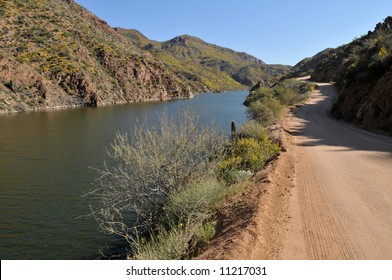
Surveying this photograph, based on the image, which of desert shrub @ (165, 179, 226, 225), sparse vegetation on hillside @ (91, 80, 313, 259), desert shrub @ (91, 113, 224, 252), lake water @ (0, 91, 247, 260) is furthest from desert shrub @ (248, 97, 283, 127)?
desert shrub @ (165, 179, 226, 225)

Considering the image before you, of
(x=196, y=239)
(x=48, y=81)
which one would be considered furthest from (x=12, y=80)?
(x=196, y=239)

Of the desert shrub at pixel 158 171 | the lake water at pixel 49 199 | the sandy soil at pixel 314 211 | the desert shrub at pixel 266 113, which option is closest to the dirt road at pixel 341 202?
the sandy soil at pixel 314 211

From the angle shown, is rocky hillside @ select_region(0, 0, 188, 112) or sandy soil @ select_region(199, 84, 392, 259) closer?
sandy soil @ select_region(199, 84, 392, 259)

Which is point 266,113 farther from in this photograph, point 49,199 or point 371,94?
point 49,199

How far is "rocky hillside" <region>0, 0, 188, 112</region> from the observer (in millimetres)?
63188

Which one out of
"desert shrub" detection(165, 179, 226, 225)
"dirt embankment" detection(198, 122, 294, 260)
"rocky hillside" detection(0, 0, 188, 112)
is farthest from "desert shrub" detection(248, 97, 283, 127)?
"rocky hillside" detection(0, 0, 188, 112)

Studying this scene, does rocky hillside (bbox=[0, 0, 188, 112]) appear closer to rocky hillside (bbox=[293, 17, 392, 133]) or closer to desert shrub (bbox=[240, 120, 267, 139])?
desert shrub (bbox=[240, 120, 267, 139])

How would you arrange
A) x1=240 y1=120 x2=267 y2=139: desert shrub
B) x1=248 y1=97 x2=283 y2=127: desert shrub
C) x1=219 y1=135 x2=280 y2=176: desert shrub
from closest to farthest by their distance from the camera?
1. x1=219 y1=135 x2=280 y2=176: desert shrub
2. x1=240 y1=120 x2=267 y2=139: desert shrub
3. x1=248 y1=97 x2=283 y2=127: desert shrub

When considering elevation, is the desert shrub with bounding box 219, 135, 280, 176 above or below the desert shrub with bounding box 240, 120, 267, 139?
below

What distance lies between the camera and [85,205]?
12977 mm

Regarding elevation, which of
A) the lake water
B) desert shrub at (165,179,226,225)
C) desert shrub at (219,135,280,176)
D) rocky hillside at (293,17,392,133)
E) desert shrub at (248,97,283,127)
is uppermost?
rocky hillside at (293,17,392,133)

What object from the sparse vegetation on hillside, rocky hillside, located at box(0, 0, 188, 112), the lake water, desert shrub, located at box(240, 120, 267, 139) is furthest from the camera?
rocky hillside, located at box(0, 0, 188, 112)

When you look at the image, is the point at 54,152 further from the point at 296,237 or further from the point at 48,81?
the point at 48,81

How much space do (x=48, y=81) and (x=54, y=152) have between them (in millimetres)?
51137
